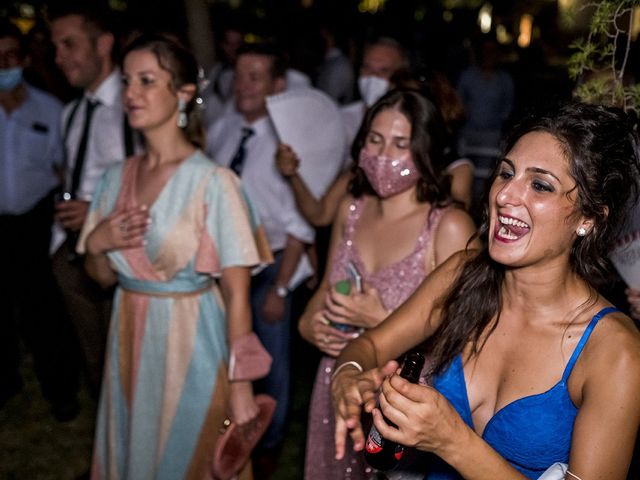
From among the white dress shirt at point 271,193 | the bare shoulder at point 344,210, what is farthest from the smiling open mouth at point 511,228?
the white dress shirt at point 271,193

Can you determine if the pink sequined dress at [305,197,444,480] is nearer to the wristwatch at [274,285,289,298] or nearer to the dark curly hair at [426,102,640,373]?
the dark curly hair at [426,102,640,373]

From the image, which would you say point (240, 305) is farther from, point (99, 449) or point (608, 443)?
point (608, 443)

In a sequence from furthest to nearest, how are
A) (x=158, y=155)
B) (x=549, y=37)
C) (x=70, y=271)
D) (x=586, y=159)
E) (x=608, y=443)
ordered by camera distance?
1. (x=549, y=37)
2. (x=70, y=271)
3. (x=158, y=155)
4. (x=586, y=159)
5. (x=608, y=443)

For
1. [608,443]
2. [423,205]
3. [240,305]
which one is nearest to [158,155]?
[240,305]

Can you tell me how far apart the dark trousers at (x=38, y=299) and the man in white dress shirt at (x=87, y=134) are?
1.35 feet

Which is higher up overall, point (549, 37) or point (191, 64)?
point (549, 37)

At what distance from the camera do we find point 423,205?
2.42m

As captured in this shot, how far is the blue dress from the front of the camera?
1.51 metres

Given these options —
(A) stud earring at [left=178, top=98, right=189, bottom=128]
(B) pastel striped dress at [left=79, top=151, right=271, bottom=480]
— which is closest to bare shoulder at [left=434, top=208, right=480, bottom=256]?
(B) pastel striped dress at [left=79, top=151, right=271, bottom=480]

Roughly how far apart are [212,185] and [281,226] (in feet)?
3.59

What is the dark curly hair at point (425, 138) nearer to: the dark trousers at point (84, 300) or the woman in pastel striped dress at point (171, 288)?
the woman in pastel striped dress at point (171, 288)

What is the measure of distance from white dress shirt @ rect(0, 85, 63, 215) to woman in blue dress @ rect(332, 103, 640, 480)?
2.78 meters

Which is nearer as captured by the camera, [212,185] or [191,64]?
[212,185]

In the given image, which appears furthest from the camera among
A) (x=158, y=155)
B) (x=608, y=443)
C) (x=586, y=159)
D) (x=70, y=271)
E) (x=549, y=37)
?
(x=549, y=37)
